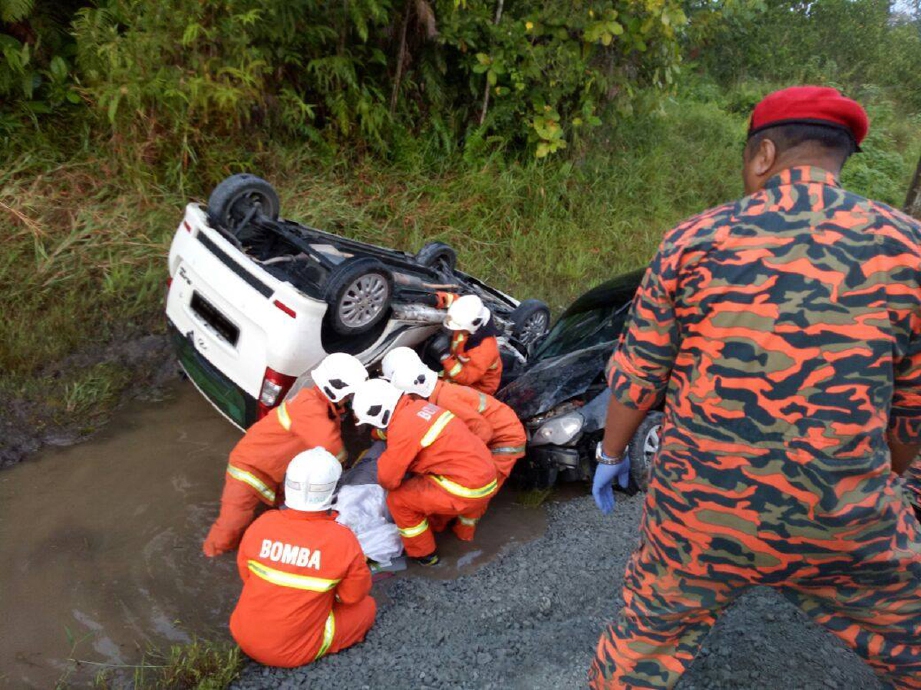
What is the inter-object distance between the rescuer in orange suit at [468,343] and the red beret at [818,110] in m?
3.16

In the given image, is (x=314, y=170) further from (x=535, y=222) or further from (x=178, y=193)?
(x=535, y=222)

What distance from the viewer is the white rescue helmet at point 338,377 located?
3793 mm

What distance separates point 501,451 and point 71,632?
2306 millimetres

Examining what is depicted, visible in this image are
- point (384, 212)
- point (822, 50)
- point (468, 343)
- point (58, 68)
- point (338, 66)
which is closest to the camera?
point (468, 343)

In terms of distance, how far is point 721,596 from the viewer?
2.04 metres

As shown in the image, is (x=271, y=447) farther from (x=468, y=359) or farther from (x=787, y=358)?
(x=787, y=358)

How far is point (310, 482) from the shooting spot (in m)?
3.03

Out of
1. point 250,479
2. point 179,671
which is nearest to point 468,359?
point 250,479

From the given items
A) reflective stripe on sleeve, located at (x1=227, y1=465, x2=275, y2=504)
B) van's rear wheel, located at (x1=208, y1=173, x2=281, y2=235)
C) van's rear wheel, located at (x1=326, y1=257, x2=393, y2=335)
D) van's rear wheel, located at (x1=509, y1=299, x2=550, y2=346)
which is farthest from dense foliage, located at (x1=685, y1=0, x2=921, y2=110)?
reflective stripe on sleeve, located at (x1=227, y1=465, x2=275, y2=504)

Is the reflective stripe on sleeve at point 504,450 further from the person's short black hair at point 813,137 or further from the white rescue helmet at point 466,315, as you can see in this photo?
the person's short black hair at point 813,137

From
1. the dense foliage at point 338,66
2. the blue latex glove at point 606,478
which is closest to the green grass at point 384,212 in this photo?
the dense foliage at point 338,66

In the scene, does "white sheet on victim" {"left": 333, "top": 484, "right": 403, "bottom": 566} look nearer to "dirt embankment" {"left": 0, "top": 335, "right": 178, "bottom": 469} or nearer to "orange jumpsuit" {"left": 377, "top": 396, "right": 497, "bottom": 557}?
"orange jumpsuit" {"left": 377, "top": 396, "right": 497, "bottom": 557}

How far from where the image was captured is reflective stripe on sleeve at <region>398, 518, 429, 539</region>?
12.9 ft

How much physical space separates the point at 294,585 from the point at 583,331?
3011mm
